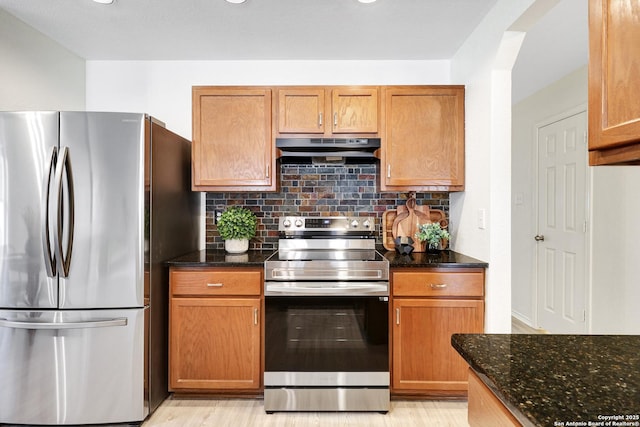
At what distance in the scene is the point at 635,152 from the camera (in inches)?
27.9

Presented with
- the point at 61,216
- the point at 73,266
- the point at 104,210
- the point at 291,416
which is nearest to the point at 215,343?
the point at 291,416

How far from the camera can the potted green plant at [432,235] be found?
265cm

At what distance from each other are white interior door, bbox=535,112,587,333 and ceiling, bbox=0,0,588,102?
2.27ft

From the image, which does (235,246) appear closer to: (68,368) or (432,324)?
(68,368)

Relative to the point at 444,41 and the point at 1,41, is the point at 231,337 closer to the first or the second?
the point at 1,41

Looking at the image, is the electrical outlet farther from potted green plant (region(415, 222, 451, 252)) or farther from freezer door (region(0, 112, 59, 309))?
freezer door (region(0, 112, 59, 309))

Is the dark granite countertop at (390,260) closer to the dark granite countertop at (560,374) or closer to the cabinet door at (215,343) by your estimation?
the cabinet door at (215,343)

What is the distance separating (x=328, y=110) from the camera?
2598mm

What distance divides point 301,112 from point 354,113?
374 mm

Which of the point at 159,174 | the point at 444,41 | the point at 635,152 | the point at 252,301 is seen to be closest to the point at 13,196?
the point at 159,174

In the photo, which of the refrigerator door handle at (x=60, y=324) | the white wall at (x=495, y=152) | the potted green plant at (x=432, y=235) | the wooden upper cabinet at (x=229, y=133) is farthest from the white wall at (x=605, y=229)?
the refrigerator door handle at (x=60, y=324)

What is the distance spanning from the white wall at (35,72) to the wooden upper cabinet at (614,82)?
9.64 feet

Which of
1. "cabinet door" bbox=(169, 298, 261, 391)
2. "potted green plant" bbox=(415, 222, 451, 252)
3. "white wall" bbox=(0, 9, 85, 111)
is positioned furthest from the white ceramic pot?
"white wall" bbox=(0, 9, 85, 111)

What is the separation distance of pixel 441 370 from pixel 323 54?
2.36 metres
